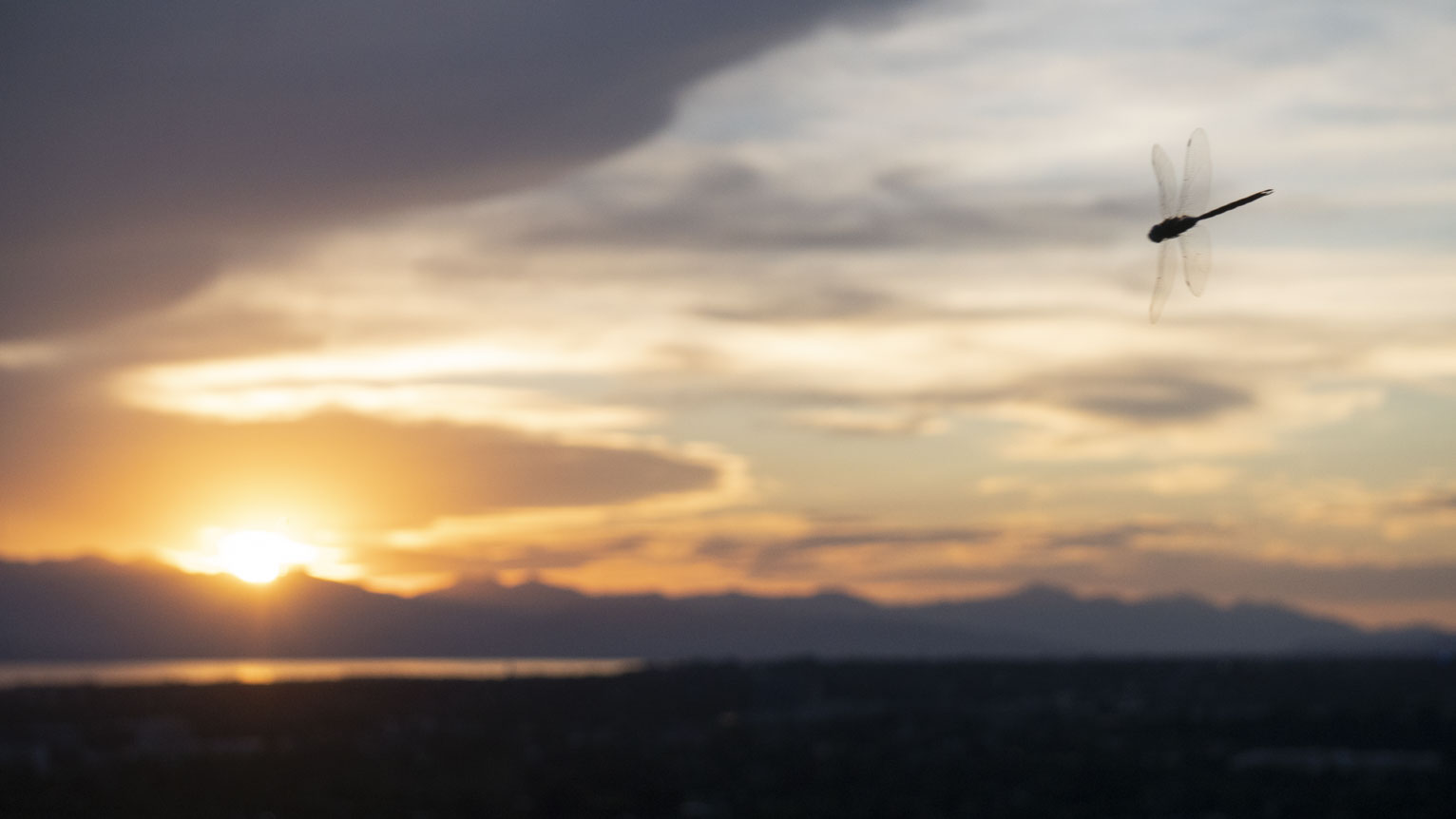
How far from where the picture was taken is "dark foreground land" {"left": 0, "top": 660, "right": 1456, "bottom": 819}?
55.1 m

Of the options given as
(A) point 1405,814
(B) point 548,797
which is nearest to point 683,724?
(B) point 548,797

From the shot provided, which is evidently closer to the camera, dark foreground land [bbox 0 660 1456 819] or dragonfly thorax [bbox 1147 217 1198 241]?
dragonfly thorax [bbox 1147 217 1198 241]

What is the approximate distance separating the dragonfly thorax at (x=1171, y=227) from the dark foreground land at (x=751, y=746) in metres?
39.9

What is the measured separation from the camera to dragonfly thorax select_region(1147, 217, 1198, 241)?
16.7 meters

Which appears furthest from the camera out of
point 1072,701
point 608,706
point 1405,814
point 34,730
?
point 1072,701

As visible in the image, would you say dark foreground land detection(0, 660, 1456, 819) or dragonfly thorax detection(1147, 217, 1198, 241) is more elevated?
dragonfly thorax detection(1147, 217, 1198, 241)

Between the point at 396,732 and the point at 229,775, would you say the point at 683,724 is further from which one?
the point at 229,775

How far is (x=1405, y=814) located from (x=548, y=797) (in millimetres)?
32148

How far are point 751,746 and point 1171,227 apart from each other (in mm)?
55153

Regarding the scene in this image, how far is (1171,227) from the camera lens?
16891 mm

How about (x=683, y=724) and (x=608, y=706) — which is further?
(x=608, y=706)

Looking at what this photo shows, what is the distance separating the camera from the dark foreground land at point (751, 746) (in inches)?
2170

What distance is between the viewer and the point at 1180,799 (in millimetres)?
55188

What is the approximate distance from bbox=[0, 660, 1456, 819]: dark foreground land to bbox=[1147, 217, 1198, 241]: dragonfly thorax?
39877 mm
